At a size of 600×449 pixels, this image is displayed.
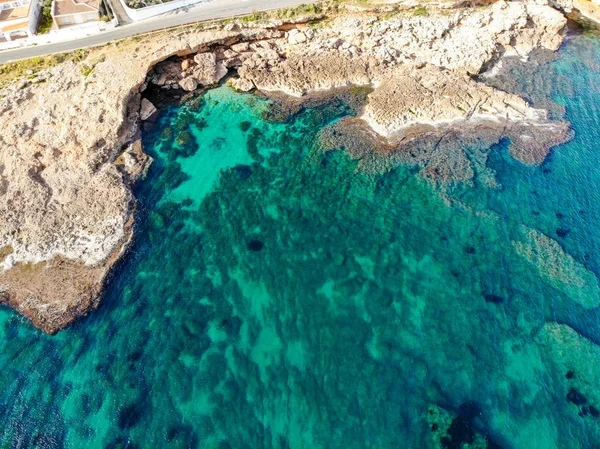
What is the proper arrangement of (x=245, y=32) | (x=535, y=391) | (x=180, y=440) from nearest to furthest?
(x=180, y=440) < (x=535, y=391) < (x=245, y=32)

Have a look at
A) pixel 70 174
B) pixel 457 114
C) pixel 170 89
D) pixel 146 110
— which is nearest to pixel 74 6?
pixel 170 89

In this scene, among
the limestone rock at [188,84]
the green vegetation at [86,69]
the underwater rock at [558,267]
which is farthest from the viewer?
the limestone rock at [188,84]

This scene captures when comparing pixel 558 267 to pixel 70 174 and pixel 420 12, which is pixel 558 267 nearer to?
pixel 420 12

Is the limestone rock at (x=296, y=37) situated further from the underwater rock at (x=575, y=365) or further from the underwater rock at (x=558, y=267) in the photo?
the underwater rock at (x=575, y=365)

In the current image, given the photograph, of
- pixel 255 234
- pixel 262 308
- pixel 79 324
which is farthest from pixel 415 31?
pixel 79 324

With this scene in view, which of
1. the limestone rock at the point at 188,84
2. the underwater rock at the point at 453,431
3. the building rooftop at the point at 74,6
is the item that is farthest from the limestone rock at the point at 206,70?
the underwater rock at the point at 453,431

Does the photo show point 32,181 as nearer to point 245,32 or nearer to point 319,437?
point 245,32

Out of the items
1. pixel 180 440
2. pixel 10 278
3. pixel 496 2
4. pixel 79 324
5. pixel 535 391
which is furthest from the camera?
pixel 496 2
